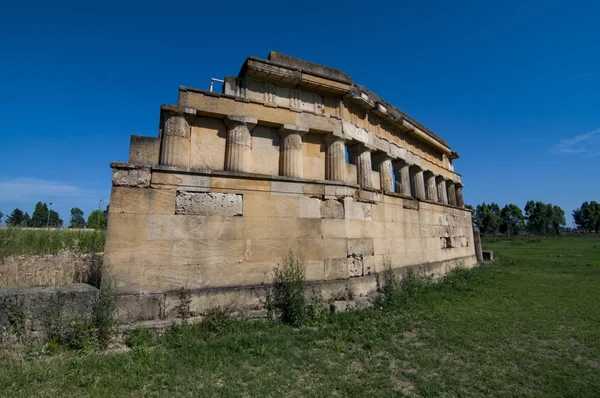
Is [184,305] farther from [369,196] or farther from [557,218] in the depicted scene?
[557,218]

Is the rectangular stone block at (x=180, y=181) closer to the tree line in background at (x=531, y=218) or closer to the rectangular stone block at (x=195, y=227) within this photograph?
the rectangular stone block at (x=195, y=227)

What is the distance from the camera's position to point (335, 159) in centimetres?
745

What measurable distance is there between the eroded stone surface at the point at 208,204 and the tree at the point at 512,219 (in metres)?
82.1

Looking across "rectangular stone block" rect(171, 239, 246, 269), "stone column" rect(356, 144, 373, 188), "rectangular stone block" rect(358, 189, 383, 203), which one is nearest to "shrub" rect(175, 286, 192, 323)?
"rectangular stone block" rect(171, 239, 246, 269)

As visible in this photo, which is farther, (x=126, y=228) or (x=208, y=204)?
(x=208, y=204)

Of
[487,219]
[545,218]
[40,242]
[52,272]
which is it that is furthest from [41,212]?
[545,218]

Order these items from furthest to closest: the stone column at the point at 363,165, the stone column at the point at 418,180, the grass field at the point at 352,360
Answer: the stone column at the point at 418,180 → the stone column at the point at 363,165 → the grass field at the point at 352,360

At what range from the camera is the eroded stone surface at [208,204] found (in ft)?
17.6

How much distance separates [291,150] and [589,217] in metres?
94.1

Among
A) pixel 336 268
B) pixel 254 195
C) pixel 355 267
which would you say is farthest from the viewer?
pixel 355 267

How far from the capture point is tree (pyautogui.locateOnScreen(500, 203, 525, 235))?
67.9m

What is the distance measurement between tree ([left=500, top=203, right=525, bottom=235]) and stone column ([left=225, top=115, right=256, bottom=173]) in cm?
8157

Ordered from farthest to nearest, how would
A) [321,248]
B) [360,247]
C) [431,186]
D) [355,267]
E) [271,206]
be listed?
[431,186] < [360,247] < [355,267] < [321,248] < [271,206]

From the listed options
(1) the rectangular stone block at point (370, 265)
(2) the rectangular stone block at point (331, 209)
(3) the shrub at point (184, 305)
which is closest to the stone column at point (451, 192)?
(1) the rectangular stone block at point (370, 265)
